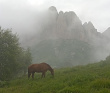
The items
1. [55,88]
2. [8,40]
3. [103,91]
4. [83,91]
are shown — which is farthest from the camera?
[8,40]

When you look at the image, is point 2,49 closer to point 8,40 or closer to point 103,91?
point 8,40

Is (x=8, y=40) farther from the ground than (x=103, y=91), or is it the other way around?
(x=8, y=40)

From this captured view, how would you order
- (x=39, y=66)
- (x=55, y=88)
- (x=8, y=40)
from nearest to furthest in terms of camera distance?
(x=55, y=88), (x=39, y=66), (x=8, y=40)

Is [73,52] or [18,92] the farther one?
[73,52]

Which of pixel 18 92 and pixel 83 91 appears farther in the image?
pixel 18 92

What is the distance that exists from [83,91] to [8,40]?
20558mm

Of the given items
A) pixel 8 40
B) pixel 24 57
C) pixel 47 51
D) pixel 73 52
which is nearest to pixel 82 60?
pixel 73 52

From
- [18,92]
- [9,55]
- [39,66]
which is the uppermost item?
[9,55]

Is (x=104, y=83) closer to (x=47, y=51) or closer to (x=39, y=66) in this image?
(x=39, y=66)

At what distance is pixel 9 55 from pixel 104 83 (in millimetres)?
18284

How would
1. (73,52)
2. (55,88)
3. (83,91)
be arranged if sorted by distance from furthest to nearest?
1. (73,52)
2. (55,88)
3. (83,91)

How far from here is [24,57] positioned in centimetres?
4294

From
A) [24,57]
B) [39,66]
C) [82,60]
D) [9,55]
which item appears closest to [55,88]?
[39,66]

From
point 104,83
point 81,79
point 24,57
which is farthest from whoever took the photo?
point 24,57
